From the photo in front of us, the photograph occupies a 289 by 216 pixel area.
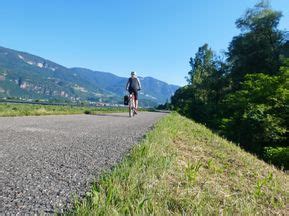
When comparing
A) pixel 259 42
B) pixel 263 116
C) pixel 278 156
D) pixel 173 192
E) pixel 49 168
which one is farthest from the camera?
pixel 259 42

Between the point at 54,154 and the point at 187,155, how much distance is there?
2.29 meters

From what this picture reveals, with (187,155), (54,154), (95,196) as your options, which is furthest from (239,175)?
(95,196)

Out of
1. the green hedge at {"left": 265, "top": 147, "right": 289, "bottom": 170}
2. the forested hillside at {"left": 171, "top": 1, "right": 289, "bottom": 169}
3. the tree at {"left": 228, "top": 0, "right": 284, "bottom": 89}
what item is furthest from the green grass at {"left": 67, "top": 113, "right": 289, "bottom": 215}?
the tree at {"left": 228, "top": 0, "right": 284, "bottom": 89}

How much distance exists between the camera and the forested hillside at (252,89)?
2528 centimetres

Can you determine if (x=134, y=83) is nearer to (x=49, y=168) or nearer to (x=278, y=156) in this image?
(x=278, y=156)

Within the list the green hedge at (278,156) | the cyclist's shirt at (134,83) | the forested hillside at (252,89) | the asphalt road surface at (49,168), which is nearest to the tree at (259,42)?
the forested hillside at (252,89)

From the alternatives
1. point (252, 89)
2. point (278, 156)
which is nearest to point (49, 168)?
point (278, 156)

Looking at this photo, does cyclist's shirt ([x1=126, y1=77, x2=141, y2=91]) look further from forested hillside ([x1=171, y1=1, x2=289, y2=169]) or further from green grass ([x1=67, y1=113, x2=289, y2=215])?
green grass ([x1=67, y1=113, x2=289, y2=215])

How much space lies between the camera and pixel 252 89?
34281 mm

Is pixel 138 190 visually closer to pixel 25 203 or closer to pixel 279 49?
pixel 25 203

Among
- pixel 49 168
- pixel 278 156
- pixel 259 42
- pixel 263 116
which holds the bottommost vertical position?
pixel 278 156

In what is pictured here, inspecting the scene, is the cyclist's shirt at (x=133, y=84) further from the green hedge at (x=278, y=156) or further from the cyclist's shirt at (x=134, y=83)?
the green hedge at (x=278, y=156)

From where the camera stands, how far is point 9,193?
3207mm

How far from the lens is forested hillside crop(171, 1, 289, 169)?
25280mm
